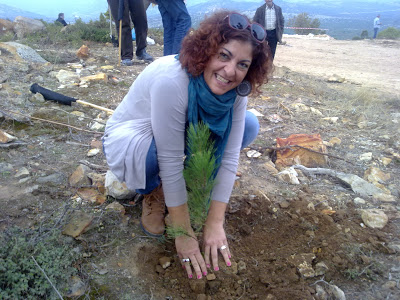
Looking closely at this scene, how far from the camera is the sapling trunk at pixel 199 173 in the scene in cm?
154

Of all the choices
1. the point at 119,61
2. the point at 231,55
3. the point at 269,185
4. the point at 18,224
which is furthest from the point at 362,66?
the point at 18,224

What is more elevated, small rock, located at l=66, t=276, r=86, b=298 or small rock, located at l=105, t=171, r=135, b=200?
small rock, located at l=105, t=171, r=135, b=200

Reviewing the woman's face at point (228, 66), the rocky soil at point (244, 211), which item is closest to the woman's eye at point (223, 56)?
the woman's face at point (228, 66)

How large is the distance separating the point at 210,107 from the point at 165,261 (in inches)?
→ 37.1

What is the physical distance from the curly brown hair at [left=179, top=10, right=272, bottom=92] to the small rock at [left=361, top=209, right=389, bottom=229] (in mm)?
1436

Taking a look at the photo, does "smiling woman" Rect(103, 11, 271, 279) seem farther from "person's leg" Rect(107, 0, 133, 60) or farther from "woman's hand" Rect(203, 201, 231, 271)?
"person's leg" Rect(107, 0, 133, 60)

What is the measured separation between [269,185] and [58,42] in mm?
6683

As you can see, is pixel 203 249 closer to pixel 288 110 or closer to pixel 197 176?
pixel 197 176

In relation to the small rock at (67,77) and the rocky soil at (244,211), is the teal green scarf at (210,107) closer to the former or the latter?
the rocky soil at (244,211)

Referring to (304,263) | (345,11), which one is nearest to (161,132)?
(304,263)

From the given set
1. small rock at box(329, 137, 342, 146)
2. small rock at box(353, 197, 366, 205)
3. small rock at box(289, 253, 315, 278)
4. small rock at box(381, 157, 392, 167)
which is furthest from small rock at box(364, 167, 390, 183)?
small rock at box(289, 253, 315, 278)

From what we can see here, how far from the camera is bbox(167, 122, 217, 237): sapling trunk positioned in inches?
60.8

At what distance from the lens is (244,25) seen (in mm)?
1509

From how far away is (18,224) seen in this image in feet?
6.14
